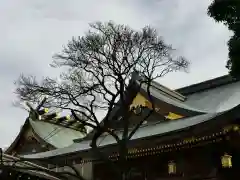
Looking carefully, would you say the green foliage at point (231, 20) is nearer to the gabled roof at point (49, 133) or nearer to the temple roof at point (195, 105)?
the temple roof at point (195, 105)

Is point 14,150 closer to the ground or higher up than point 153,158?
higher up

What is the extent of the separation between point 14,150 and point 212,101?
45.0 ft

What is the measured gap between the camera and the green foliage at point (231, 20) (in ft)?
28.2

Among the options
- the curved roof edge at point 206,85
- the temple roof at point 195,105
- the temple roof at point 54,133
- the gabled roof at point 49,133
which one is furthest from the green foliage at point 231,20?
the temple roof at point 54,133

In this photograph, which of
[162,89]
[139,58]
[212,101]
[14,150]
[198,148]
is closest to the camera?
[139,58]

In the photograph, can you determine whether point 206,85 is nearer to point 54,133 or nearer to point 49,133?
point 49,133

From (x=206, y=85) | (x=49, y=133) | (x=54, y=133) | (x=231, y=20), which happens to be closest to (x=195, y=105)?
Result: (x=206, y=85)

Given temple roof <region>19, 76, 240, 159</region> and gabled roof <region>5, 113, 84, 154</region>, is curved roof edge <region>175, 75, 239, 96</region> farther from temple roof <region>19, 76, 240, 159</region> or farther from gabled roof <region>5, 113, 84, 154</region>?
gabled roof <region>5, 113, 84, 154</region>

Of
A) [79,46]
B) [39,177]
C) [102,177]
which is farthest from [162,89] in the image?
[79,46]

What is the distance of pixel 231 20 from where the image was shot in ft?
29.5

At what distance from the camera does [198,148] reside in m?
14.0

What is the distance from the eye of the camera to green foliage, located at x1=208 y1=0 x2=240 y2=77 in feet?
28.2

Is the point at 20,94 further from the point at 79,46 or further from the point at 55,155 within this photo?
the point at 55,155

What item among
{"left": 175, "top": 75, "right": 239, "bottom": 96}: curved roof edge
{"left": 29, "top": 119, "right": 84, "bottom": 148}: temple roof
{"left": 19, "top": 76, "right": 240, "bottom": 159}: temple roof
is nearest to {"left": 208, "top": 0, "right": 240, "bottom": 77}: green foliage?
{"left": 19, "top": 76, "right": 240, "bottom": 159}: temple roof
